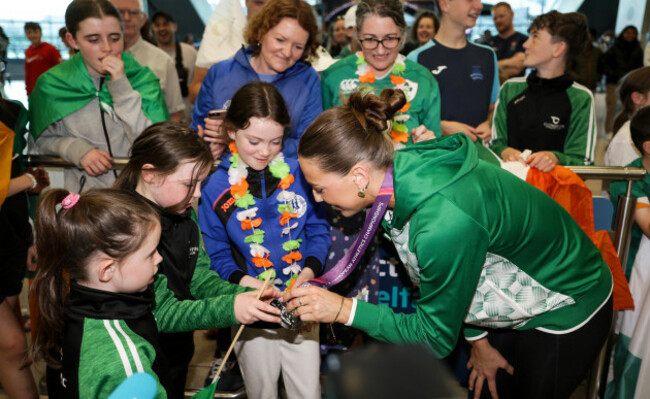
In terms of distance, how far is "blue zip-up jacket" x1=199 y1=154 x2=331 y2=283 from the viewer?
2461 millimetres

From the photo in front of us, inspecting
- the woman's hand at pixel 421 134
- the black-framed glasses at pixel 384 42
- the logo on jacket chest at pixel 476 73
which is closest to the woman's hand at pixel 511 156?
the woman's hand at pixel 421 134

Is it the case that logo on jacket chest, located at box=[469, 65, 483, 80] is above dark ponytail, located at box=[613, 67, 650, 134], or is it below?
above

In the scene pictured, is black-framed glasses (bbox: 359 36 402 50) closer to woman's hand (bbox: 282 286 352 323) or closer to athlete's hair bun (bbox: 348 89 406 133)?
athlete's hair bun (bbox: 348 89 406 133)

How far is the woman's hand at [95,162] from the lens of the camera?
107 inches

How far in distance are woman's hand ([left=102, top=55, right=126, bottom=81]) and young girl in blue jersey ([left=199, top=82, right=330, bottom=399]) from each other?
29.7 inches

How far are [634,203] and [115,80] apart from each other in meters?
2.76

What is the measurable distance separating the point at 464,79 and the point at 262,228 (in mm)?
1788

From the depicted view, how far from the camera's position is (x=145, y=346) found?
63.1 inches

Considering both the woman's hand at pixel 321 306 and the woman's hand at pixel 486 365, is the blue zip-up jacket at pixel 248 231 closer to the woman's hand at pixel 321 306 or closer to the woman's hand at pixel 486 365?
the woman's hand at pixel 321 306

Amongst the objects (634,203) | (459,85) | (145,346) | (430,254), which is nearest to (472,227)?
(430,254)

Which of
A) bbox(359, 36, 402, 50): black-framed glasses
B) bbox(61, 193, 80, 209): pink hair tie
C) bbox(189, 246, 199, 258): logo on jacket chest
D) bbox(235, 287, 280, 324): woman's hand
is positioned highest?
bbox(359, 36, 402, 50): black-framed glasses

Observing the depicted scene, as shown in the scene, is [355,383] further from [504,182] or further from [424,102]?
[424,102]

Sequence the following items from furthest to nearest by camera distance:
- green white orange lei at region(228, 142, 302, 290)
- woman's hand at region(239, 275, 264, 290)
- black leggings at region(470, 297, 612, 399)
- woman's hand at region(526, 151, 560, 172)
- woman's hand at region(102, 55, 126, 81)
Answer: woman's hand at region(102, 55, 126, 81), woman's hand at region(526, 151, 560, 172), green white orange lei at region(228, 142, 302, 290), woman's hand at region(239, 275, 264, 290), black leggings at region(470, 297, 612, 399)

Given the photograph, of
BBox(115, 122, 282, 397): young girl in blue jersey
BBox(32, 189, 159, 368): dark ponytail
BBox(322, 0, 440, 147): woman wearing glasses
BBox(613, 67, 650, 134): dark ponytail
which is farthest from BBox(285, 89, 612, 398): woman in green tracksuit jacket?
BBox(613, 67, 650, 134): dark ponytail
